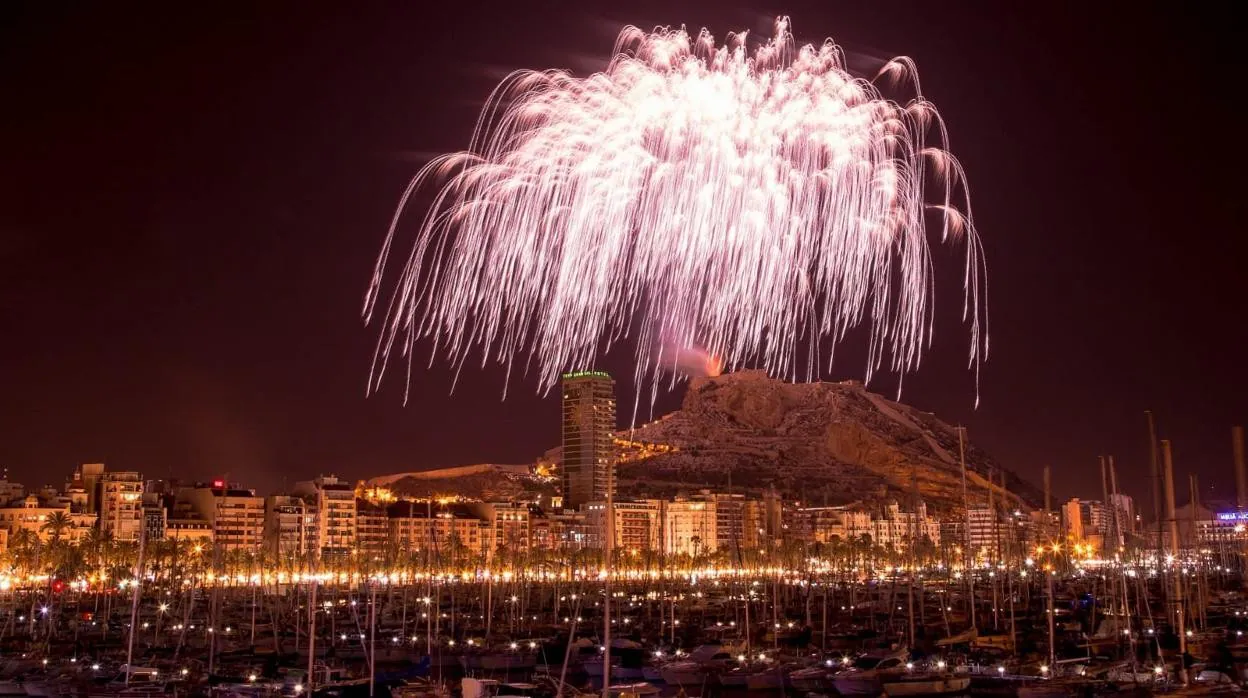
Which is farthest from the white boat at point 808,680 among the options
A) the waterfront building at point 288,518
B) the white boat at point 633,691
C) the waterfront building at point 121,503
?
the waterfront building at point 121,503

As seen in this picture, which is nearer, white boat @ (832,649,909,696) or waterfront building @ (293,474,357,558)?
white boat @ (832,649,909,696)

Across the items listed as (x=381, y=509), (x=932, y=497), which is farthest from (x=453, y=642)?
(x=932, y=497)

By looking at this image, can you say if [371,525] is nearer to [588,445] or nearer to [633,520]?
[633,520]

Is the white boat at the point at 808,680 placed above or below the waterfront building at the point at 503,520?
below

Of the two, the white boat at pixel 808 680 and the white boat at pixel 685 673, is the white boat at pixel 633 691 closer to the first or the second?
the white boat at pixel 808 680

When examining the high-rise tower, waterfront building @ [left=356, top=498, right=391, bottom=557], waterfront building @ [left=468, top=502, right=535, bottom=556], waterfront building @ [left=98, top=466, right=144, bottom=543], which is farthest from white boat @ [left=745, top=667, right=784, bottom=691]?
the high-rise tower

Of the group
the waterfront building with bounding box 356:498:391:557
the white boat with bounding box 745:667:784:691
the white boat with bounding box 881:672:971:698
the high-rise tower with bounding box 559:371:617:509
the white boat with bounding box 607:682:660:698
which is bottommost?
the white boat with bounding box 745:667:784:691

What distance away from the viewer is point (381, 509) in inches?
5089

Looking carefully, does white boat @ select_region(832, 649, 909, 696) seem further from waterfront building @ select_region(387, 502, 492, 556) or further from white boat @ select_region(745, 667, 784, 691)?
waterfront building @ select_region(387, 502, 492, 556)

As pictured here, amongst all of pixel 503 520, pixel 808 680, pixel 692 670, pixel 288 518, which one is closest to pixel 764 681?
pixel 808 680

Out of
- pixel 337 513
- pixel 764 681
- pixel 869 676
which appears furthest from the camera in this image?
pixel 337 513

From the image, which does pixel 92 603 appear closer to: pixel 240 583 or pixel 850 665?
pixel 240 583

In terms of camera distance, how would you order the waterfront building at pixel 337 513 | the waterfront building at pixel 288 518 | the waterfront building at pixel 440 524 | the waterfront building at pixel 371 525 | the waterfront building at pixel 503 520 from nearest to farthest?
the waterfront building at pixel 288 518 → the waterfront building at pixel 337 513 → the waterfront building at pixel 371 525 → the waterfront building at pixel 440 524 → the waterfront building at pixel 503 520

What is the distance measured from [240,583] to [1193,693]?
75811mm
